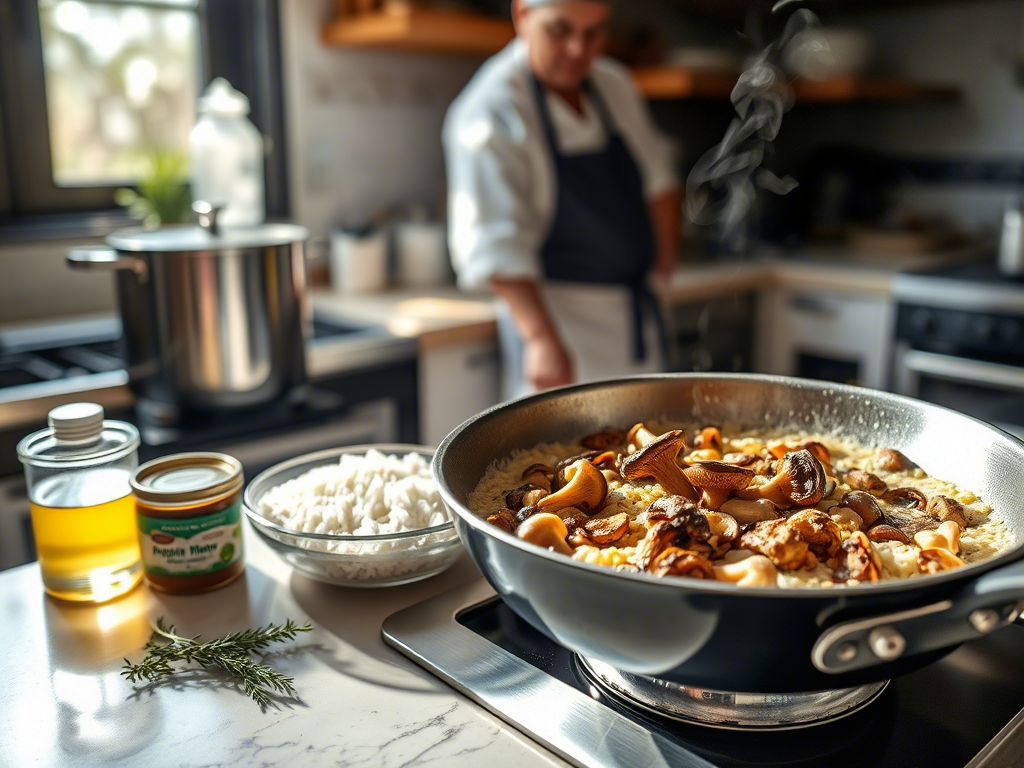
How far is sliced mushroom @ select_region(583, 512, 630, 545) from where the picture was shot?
648 mm

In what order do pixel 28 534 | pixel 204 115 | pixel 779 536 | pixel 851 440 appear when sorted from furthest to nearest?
pixel 204 115
pixel 28 534
pixel 851 440
pixel 779 536

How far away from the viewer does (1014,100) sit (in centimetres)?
307

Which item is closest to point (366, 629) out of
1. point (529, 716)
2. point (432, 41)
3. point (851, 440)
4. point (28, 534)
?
point (529, 716)

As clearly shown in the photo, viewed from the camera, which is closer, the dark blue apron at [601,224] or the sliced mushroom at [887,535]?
the sliced mushroom at [887,535]

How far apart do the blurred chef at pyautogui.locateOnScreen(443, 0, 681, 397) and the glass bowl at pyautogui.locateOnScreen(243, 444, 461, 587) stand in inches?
45.7

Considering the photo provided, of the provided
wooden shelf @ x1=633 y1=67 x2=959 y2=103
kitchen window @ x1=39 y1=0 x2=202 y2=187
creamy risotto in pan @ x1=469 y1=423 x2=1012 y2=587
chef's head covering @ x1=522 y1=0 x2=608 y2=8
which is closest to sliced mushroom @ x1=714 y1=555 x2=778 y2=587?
creamy risotto in pan @ x1=469 y1=423 x2=1012 y2=587

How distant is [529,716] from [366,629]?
0.62 ft

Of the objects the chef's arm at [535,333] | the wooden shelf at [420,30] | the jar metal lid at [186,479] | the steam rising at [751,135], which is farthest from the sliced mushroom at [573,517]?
the steam rising at [751,135]

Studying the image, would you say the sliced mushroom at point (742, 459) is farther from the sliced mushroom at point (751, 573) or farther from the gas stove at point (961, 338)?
the gas stove at point (961, 338)

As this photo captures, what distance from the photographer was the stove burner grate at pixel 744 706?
0.61 m

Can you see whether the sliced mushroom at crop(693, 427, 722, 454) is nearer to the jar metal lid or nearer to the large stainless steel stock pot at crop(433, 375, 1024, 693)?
the large stainless steel stock pot at crop(433, 375, 1024, 693)

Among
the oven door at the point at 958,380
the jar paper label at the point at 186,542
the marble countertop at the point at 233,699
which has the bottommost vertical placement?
the oven door at the point at 958,380

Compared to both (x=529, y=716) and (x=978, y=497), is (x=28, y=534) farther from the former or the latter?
(x=978, y=497)

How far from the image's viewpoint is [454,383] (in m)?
2.10
